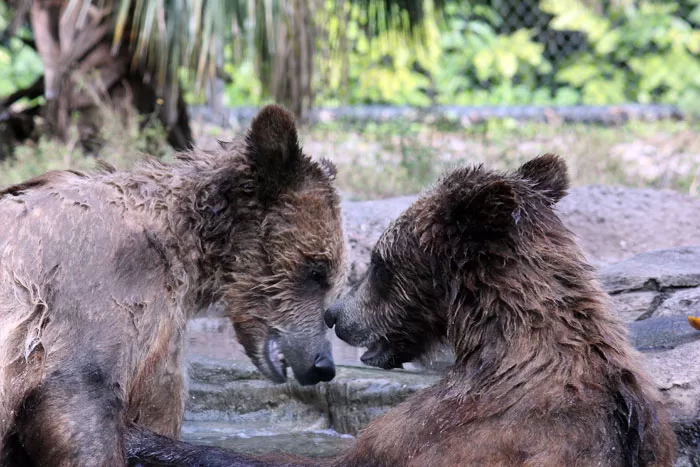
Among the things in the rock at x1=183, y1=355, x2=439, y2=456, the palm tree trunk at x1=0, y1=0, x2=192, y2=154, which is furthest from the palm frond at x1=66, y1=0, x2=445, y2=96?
the rock at x1=183, y1=355, x2=439, y2=456

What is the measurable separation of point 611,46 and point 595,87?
752 millimetres

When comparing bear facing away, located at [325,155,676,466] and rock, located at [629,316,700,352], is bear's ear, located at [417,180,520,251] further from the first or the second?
rock, located at [629,316,700,352]

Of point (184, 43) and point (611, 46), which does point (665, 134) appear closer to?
point (611, 46)

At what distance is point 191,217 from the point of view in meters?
4.73

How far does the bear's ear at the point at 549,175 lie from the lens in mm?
4254

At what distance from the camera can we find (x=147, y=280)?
4371mm

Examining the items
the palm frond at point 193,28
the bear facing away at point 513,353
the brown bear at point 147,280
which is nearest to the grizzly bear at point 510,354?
the bear facing away at point 513,353

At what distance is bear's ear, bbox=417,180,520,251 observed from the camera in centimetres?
370

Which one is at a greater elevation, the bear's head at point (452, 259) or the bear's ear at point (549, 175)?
the bear's ear at point (549, 175)

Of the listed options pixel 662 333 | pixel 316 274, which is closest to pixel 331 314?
pixel 316 274

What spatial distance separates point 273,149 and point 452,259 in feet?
4.46

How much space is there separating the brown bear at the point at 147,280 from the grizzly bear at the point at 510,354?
394 millimetres

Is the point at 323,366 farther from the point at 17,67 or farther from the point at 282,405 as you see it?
the point at 17,67

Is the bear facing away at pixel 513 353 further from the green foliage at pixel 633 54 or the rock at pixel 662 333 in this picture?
the green foliage at pixel 633 54
